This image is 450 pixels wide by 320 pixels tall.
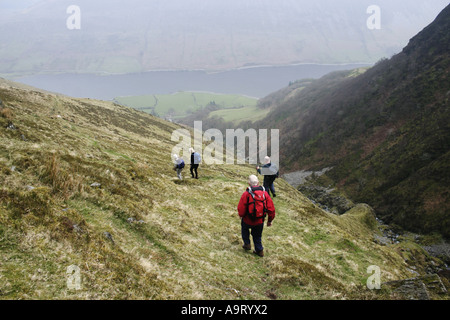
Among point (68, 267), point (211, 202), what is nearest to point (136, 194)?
point (211, 202)

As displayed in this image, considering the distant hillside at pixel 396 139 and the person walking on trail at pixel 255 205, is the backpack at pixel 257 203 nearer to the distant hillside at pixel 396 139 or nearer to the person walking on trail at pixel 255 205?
the person walking on trail at pixel 255 205

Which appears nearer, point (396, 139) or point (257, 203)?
point (257, 203)

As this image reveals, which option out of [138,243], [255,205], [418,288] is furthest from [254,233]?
[418,288]

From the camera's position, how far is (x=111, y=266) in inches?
295

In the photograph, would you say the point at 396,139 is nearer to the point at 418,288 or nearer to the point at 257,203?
the point at 418,288

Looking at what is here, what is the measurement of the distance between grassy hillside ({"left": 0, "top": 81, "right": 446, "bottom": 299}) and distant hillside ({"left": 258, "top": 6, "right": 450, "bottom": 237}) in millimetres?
40200

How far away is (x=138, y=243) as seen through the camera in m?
10.2

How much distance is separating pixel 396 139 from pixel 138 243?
270 ft

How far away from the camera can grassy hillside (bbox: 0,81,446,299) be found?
6.94 metres

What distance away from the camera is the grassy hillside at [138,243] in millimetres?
6941

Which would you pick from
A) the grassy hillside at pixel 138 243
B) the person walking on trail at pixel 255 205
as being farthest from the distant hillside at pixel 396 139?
the person walking on trail at pixel 255 205
